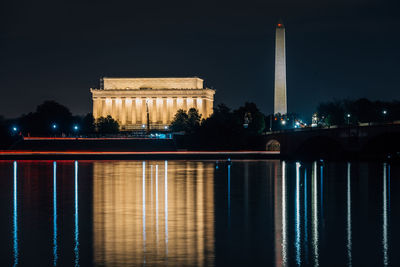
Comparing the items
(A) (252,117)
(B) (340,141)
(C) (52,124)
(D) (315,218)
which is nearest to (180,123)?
(A) (252,117)

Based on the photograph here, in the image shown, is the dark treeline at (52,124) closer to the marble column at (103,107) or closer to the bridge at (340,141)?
the marble column at (103,107)

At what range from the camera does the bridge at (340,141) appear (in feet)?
225

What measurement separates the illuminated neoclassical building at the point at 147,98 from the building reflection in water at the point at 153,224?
12939 cm

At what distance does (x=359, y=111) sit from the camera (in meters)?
119

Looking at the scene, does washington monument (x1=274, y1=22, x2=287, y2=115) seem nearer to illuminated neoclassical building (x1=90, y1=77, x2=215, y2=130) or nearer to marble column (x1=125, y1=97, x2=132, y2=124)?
illuminated neoclassical building (x1=90, y1=77, x2=215, y2=130)

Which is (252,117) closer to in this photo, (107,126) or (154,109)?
(107,126)

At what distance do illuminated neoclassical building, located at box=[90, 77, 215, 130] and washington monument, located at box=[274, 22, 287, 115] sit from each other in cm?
5500

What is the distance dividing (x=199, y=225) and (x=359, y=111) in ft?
329

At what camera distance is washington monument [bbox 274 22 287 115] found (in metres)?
109

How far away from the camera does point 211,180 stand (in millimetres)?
43625

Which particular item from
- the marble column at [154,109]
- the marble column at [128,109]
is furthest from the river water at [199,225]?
the marble column at [128,109]

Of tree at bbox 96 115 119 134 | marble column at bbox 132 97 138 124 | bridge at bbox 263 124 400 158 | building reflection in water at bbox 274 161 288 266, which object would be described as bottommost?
building reflection in water at bbox 274 161 288 266

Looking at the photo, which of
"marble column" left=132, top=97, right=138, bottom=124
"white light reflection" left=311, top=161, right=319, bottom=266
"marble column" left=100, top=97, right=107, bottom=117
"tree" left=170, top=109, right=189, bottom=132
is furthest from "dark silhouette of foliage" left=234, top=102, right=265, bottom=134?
"white light reflection" left=311, top=161, right=319, bottom=266

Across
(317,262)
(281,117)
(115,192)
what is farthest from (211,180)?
(281,117)
